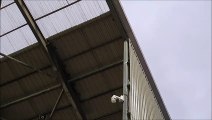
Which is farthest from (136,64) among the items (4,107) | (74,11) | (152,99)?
(4,107)

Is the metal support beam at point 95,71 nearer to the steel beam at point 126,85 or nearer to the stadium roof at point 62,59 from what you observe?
the stadium roof at point 62,59

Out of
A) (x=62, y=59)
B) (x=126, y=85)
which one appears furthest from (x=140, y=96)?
(x=62, y=59)

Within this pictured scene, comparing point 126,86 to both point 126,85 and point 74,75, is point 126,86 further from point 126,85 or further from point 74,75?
point 74,75

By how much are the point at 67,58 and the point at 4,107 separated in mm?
5674

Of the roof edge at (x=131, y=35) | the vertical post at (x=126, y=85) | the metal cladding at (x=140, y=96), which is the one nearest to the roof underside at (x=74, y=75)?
the roof edge at (x=131, y=35)

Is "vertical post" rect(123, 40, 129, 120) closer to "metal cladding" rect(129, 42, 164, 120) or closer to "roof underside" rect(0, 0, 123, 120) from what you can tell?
"metal cladding" rect(129, 42, 164, 120)

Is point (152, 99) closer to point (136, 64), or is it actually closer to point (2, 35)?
point (136, 64)

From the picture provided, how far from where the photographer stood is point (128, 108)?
15.0 meters

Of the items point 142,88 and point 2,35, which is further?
point 2,35

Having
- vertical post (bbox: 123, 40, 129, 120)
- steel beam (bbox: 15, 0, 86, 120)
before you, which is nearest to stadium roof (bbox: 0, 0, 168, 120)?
steel beam (bbox: 15, 0, 86, 120)

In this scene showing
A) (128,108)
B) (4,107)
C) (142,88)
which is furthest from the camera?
(4,107)

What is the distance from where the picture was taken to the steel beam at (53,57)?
22.2 m

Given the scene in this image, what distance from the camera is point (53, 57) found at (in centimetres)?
2333

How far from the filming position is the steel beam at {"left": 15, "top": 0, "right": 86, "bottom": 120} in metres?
22.2
